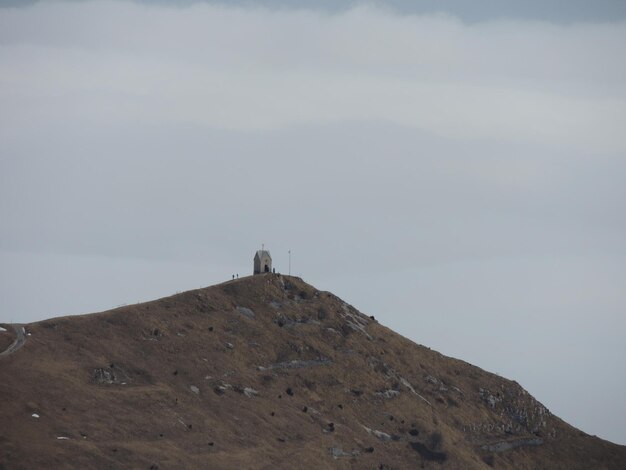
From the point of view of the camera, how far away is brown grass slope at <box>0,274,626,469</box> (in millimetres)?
155750

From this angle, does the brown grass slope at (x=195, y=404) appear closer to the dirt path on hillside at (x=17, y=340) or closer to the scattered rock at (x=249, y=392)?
the scattered rock at (x=249, y=392)

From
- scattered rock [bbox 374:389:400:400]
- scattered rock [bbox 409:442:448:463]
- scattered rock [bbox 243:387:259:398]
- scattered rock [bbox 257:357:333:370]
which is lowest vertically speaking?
scattered rock [bbox 409:442:448:463]

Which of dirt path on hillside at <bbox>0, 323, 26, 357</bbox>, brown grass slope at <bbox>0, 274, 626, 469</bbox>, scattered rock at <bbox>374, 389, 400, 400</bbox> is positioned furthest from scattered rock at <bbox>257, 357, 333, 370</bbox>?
dirt path on hillside at <bbox>0, 323, 26, 357</bbox>

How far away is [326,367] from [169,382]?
30.6m

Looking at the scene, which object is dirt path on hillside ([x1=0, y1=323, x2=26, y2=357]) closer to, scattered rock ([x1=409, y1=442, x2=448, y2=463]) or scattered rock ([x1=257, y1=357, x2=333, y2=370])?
scattered rock ([x1=257, y1=357, x2=333, y2=370])

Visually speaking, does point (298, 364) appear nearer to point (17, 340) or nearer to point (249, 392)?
point (249, 392)

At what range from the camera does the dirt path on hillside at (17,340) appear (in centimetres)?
16800

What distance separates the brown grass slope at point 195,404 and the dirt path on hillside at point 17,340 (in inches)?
51.0

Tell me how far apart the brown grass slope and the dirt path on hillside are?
1296 mm

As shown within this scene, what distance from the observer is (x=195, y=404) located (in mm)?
175000

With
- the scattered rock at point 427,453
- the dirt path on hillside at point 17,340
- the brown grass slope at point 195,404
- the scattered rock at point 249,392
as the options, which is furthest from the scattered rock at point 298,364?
the dirt path on hillside at point 17,340

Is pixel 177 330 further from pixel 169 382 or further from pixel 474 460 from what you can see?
pixel 474 460

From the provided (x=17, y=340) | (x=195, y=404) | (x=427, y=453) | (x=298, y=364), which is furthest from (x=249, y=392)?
(x=17, y=340)

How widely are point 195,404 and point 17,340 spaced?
26432mm
